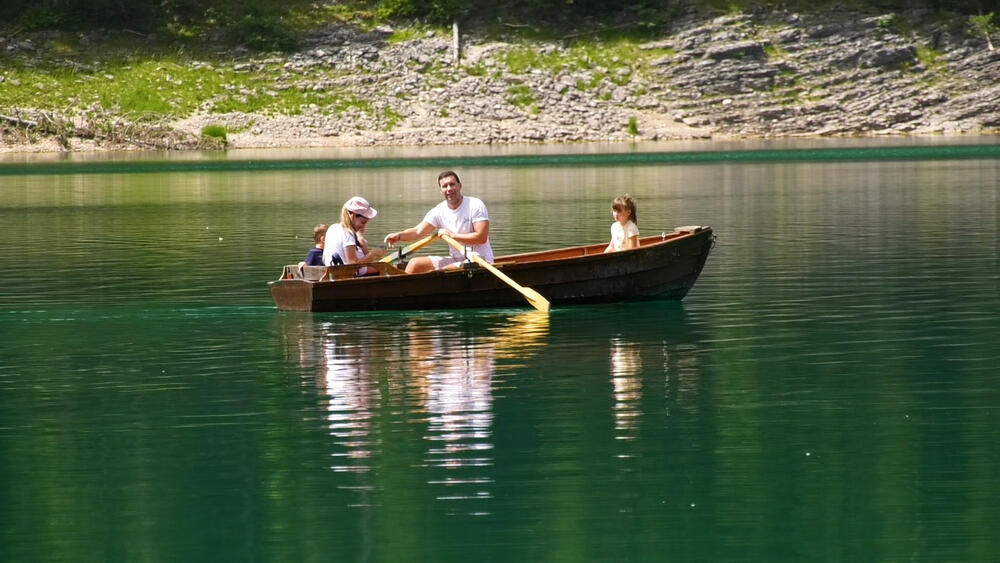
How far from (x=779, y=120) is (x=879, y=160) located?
30213 millimetres

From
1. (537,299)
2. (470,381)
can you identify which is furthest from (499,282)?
(470,381)

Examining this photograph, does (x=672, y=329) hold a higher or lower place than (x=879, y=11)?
lower

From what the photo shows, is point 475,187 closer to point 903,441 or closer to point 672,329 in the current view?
point 672,329

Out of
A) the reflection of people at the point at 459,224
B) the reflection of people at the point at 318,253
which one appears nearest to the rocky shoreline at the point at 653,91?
the reflection of people at the point at 318,253

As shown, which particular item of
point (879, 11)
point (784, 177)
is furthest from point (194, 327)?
point (879, 11)

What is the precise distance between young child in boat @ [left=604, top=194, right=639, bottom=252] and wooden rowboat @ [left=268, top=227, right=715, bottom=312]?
0.29 metres

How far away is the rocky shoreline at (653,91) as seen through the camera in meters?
106

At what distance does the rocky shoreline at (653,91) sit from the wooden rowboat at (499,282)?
78628 millimetres

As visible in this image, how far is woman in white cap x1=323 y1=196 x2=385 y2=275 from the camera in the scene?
25.5m

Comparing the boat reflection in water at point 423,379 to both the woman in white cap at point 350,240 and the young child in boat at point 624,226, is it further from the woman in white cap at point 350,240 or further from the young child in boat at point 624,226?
the young child in boat at point 624,226

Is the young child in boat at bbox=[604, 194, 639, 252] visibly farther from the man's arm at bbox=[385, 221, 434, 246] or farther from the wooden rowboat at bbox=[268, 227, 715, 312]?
the man's arm at bbox=[385, 221, 434, 246]

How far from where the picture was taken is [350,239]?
26.0m

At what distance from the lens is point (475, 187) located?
62.7 m

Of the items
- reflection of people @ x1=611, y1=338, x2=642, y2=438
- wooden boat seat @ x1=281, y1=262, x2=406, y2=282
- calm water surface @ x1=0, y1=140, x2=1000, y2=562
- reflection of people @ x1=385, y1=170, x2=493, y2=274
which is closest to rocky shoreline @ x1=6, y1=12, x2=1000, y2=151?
calm water surface @ x1=0, y1=140, x2=1000, y2=562
